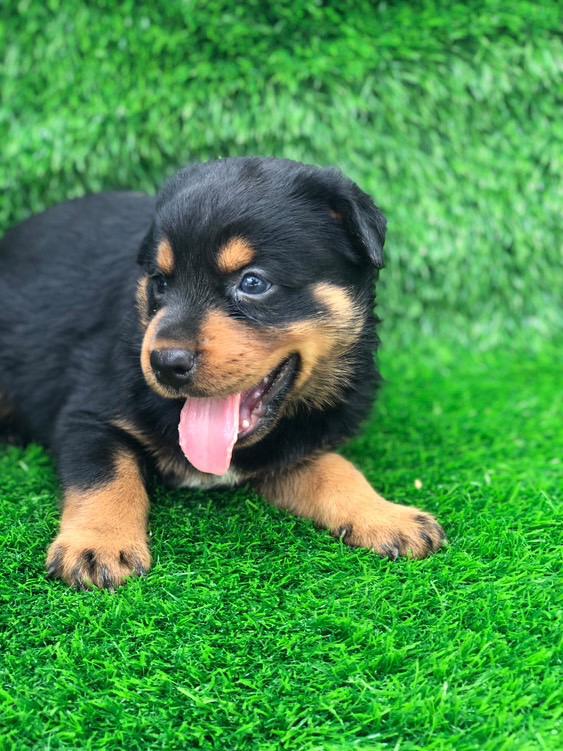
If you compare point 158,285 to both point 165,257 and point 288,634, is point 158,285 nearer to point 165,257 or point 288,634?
point 165,257

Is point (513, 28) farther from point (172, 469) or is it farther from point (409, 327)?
point (172, 469)

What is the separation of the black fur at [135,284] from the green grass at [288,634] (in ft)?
1.00

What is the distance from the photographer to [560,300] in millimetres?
5312

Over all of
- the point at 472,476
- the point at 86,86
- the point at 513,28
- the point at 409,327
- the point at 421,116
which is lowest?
the point at 409,327

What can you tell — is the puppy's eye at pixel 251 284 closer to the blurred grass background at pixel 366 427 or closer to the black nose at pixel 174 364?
the black nose at pixel 174 364

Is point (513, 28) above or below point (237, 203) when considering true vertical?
above

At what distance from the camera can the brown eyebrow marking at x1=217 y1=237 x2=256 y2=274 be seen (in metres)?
2.83

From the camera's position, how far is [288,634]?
8.10 ft

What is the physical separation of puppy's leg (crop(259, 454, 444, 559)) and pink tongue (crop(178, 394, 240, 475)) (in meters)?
0.38

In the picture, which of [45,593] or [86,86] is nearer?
[45,593]

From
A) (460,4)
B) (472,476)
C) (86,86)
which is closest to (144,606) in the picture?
(472,476)

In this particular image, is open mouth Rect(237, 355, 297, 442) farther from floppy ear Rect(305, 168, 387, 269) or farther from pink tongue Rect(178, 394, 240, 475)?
floppy ear Rect(305, 168, 387, 269)

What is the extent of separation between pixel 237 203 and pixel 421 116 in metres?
2.29

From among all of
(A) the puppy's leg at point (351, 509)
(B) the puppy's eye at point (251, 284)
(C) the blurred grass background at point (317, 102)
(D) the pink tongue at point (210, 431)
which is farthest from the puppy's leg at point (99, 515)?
(C) the blurred grass background at point (317, 102)
